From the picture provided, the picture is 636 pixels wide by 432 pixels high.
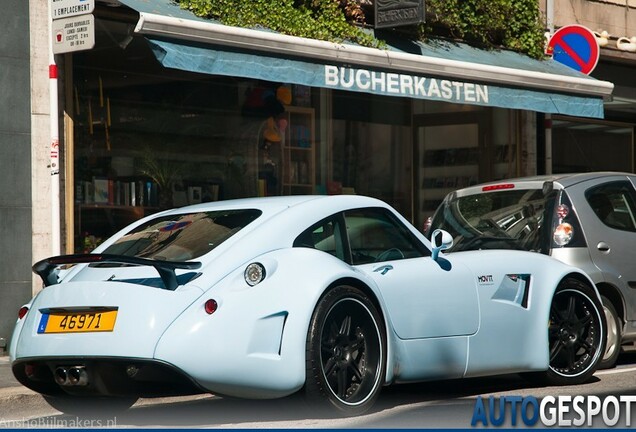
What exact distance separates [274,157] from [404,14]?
2.48 metres

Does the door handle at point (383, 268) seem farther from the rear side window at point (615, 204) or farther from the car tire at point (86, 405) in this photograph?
the rear side window at point (615, 204)

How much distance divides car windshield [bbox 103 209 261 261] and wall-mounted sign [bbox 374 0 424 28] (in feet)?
26.3

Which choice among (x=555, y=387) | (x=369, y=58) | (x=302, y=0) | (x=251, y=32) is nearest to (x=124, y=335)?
(x=555, y=387)

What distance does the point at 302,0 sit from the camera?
15180 millimetres

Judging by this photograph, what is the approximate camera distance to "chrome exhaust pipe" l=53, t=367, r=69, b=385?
22.6ft

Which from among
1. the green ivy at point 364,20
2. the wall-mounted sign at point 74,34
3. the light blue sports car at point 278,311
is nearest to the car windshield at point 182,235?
the light blue sports car at point 278,311

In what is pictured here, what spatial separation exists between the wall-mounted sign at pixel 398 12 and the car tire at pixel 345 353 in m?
8.77

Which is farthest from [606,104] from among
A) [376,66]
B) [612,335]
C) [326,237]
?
[326,237]

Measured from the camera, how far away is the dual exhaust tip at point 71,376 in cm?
681

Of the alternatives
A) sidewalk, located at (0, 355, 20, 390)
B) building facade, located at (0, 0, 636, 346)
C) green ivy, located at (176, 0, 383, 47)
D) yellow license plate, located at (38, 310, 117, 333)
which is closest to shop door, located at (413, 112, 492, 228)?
building facade, located at (0, 0, 636, 346)

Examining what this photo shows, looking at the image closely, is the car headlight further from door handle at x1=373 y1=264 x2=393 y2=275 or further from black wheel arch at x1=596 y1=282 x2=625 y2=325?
black wheel arch at x1=596 y1=282 x2=625 y2=325

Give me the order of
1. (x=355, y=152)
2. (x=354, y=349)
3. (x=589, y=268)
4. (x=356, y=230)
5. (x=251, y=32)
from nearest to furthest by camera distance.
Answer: (x=354, y=349) → (x=356, y=230) → (x=589, y=268) → (x=251, y=32) → (x=355, y=152)

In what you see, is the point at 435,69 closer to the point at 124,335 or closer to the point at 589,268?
the point at 589,268

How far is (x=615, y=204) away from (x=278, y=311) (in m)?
5.06
